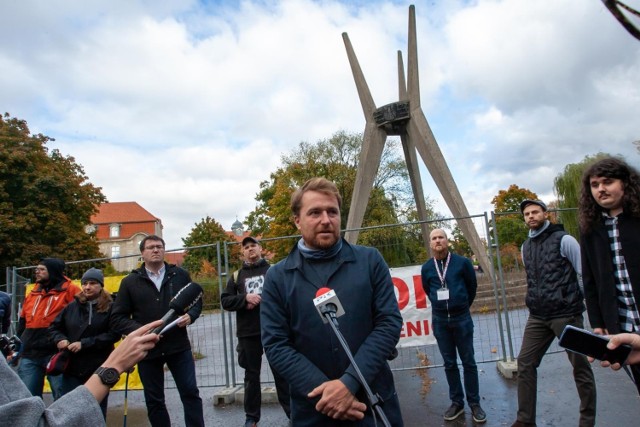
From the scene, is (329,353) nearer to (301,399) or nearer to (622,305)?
(301,399)

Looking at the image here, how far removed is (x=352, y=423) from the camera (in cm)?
224

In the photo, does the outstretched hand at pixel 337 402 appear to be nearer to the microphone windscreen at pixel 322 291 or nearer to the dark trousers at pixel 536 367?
the microphone windscreen at pixel 322 291

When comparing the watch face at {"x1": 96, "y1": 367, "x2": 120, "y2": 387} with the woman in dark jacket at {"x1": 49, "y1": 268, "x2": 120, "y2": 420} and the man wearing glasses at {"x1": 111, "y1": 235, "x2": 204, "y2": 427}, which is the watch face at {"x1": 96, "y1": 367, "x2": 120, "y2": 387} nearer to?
the man wearing glasses at {"x1": 111, "y1": 235, "x2": 204, "y2": 427}

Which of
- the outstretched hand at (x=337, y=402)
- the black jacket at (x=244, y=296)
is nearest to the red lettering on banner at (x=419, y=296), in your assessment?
the black jacket at (x=244, y=296)

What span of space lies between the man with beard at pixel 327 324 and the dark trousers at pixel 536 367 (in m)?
2.34

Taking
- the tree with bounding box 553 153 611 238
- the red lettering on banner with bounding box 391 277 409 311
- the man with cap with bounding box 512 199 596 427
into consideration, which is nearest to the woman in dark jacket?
the red lettering on banner with bounding box 391 277 409 311

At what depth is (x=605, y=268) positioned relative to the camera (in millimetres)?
2855

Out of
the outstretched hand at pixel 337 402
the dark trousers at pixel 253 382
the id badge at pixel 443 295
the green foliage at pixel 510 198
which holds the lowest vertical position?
the dark trousers at pixel 253 382

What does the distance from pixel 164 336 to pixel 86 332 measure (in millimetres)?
958

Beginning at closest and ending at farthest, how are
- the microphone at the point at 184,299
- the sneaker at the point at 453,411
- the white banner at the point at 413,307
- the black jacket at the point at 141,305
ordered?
the microphone at the point at 184,299
the black jacket at the point at 141,305
the sneaker at the point at 453,411
the white banner at the point at 413,307

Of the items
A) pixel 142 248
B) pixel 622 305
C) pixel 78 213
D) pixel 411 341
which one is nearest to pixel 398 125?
pixel 411 341

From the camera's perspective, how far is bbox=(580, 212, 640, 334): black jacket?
2.71 metres

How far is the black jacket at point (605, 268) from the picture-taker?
106 inches

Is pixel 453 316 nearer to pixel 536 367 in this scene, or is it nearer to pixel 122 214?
pixel 536 367
